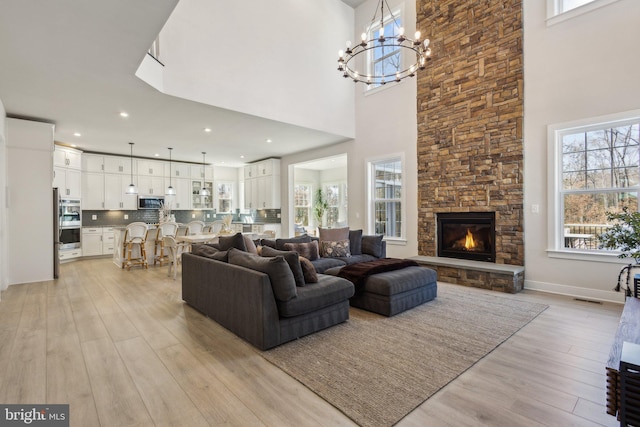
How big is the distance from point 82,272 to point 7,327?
11.6 ft

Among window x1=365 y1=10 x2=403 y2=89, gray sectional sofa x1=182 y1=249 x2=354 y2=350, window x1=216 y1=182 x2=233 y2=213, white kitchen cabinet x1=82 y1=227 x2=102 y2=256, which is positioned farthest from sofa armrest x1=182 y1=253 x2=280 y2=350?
window x1=216 y1=182 x2=233 y2=213

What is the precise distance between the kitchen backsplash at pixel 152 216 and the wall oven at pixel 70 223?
890 mm

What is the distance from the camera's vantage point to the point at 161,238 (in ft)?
23.5

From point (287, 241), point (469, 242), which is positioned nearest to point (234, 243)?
point (287, 241)

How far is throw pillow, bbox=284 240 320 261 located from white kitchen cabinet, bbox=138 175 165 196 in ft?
21.7

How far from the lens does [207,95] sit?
4.92 meters

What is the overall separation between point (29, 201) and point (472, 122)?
8274mm

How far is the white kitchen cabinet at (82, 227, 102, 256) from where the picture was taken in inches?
326

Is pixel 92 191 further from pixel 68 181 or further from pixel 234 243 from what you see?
pixel 234 243

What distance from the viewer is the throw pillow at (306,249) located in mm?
5056

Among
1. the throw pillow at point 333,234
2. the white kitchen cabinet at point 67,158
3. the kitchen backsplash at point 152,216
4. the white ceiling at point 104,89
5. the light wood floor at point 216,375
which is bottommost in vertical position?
the light wood floor at point 216,375

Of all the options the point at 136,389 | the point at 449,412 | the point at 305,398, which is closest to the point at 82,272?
the point at 136,389

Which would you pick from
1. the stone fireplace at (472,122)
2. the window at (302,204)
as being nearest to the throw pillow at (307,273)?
the stone fireplace at (472,122)

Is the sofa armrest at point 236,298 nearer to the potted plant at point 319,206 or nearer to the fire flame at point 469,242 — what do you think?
the fire flame at point 469,242
